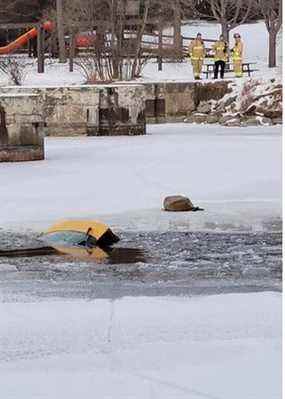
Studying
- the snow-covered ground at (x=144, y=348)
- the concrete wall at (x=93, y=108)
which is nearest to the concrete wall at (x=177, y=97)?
the concrete wall at (x=93, y=108)

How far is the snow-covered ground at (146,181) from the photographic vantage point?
980 centimetres

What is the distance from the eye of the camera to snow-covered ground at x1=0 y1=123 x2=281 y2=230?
980cm

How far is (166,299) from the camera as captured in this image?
6.32 metres

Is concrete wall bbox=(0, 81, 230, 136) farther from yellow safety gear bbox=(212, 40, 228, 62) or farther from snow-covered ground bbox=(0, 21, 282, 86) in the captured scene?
yellow safety gear bbox=(212, 40, 228, 62)

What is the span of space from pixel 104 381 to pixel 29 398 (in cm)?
40

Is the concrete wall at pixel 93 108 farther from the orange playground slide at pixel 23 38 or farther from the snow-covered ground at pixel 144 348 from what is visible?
the orange playground slide at pixel 23 38

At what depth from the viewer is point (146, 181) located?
12547 mm

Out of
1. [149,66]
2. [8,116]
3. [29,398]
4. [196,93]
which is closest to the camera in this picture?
[29,398]

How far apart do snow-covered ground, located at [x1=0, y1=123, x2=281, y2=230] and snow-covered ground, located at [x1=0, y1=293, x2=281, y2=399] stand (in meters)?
3.11

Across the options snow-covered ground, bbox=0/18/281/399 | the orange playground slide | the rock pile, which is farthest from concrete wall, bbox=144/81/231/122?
the orange playground slide

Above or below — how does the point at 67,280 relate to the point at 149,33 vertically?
below

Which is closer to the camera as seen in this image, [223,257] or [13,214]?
[223,257]

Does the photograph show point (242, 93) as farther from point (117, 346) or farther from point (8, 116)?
point (117, 346)

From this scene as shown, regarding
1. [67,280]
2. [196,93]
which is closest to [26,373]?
[67,280]
